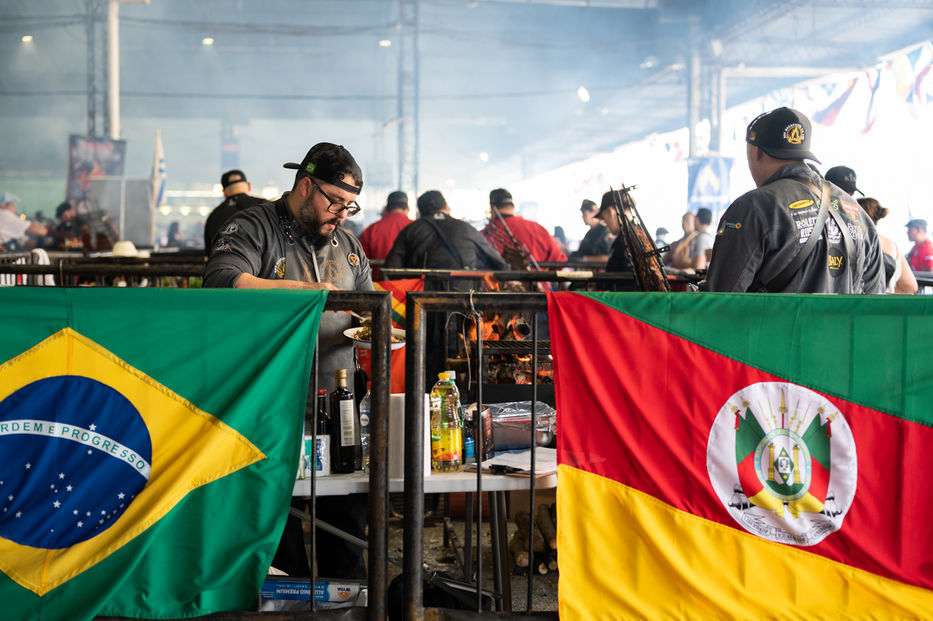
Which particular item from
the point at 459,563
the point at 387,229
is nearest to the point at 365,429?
the point at 459,563

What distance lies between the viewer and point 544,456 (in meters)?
2.70

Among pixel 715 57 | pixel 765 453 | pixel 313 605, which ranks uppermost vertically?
pixel 715 57

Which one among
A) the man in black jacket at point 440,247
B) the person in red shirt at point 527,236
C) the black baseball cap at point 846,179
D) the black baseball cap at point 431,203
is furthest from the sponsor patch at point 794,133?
the person in red shirt at point 527,236

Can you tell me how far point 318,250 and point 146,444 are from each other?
115 cm

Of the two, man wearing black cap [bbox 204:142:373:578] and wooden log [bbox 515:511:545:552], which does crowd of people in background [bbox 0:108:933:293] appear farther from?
wooden log [bbox 515:511:545:552]

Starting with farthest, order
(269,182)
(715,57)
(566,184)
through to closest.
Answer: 1. (566,184)
2. (269,182)
3. (715,57)

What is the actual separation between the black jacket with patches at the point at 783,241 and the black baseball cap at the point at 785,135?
63 millimetres

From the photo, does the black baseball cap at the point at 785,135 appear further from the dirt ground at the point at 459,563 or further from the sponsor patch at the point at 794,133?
the dirt ground at the point at 459,563

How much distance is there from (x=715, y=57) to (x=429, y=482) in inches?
682

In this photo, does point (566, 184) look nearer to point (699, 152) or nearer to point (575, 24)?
point (575, 24)

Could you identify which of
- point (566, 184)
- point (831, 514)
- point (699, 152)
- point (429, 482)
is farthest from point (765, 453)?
point (566, 184)

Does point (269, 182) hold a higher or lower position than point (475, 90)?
lower

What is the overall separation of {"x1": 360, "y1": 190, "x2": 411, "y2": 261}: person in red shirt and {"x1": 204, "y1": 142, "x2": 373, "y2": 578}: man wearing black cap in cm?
485

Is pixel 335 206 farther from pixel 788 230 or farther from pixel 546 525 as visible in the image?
pixel 546 525
